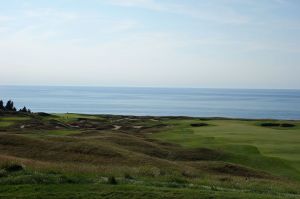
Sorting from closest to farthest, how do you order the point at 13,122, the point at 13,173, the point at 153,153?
the point at 13,173 < the point at 153,153 < the point at 13,122

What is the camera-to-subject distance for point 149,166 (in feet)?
92.6

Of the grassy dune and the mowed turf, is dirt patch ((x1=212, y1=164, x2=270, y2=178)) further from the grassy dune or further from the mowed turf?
the mowed turf

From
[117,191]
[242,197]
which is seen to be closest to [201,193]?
[242,197]

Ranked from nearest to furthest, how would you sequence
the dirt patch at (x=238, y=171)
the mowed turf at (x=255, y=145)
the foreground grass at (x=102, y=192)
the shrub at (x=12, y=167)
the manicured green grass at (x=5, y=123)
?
the foreground grass at (x=102, y=192) < the shrub at (x=12, y=167) < the dirt patch at (x=238, y=171) < the mowed turf at (x=255, y=145) < the manicured green grass at (x=5, y=123)

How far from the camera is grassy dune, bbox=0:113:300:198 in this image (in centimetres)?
1606

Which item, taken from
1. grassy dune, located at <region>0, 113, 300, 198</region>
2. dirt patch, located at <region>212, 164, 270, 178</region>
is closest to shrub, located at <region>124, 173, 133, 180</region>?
grassy dune, located at <region>0, 113, 300, 198</region>

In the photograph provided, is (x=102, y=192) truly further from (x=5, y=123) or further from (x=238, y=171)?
(x=5, y=123)

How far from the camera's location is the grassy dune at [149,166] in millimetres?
16062

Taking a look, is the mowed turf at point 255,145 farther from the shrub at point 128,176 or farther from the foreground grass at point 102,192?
the foreground grass at point 102,192

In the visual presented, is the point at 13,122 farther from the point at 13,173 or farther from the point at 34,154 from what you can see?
the point at 13,173

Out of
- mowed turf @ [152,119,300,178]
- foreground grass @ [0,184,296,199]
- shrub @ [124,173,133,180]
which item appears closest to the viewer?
foreground grass @ [0,184,296,199]

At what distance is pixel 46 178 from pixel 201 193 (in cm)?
599

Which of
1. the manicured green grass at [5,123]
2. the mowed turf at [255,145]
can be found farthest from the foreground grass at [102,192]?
the manicured green grass at [5,123]

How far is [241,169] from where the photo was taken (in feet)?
103
